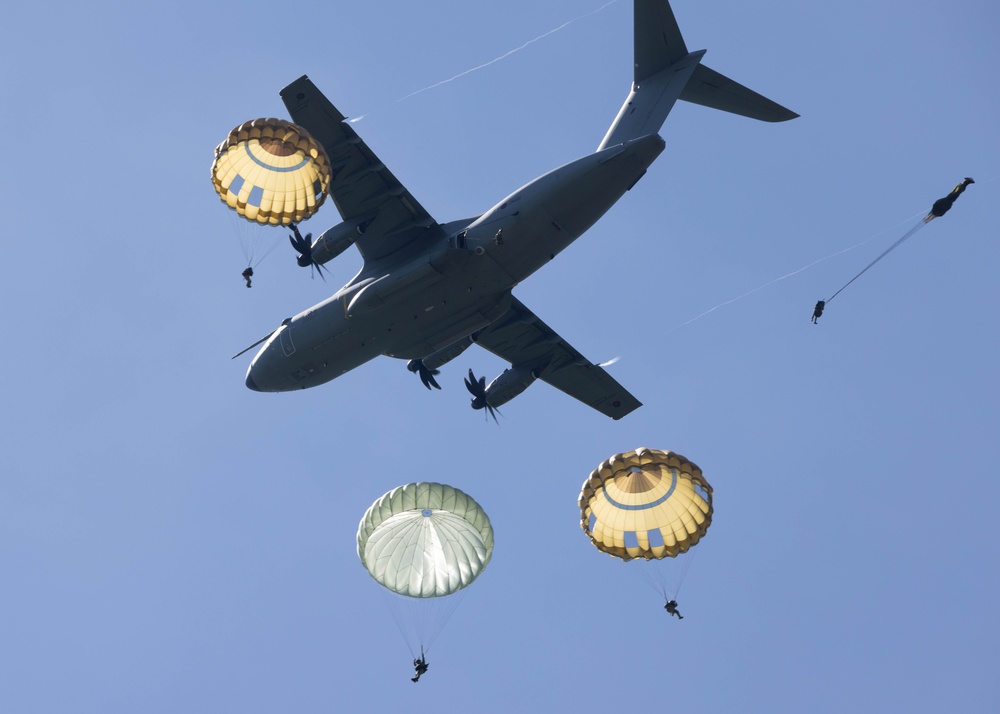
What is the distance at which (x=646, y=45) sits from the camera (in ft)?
93.3

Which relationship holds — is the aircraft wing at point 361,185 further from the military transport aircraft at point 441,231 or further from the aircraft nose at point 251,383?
the aircraft nose at point 251,383

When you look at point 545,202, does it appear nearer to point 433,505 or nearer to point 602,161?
point 602,161

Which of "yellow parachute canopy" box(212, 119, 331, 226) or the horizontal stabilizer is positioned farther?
the horizontal stabilizer

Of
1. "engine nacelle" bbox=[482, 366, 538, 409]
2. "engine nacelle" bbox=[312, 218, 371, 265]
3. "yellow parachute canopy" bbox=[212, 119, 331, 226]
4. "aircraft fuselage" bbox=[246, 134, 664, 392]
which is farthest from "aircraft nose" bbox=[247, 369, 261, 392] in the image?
"engine nacelle" bbox=[482, 366, 538, 409]

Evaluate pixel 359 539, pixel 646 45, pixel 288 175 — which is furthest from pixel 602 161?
pixel 359 539

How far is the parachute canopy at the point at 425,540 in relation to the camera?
26.3 metres

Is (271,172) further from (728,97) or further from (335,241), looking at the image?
(728,97)

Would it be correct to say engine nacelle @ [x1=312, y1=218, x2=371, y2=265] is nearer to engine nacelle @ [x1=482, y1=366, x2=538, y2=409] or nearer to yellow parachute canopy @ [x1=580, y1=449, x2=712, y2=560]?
engine nacelle @ [x1=482, y1=366, x2=538, y2=409]

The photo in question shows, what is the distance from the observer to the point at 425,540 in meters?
27.0

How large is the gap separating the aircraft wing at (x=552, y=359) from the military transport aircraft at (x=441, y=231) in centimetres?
237

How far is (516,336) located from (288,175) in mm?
8252

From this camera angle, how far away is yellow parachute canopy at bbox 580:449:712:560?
25.7 metres

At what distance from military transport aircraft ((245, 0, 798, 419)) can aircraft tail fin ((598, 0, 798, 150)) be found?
0.02 metres

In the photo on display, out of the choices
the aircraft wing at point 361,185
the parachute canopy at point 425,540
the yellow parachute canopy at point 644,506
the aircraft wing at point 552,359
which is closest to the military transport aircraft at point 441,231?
the aircraft wing at point 361,185
